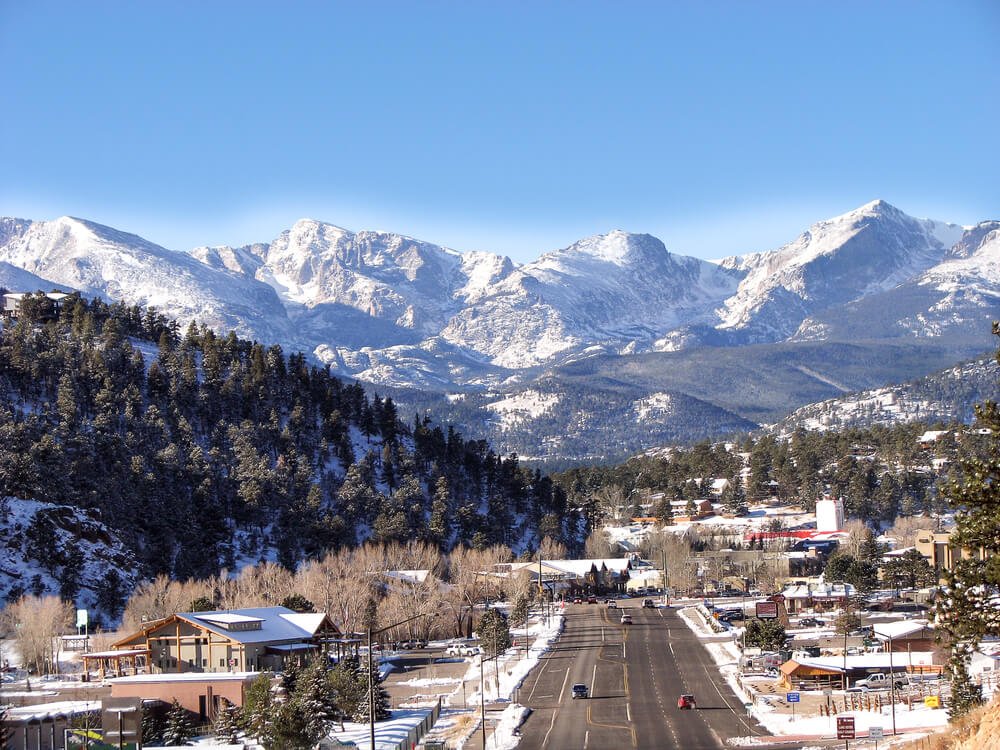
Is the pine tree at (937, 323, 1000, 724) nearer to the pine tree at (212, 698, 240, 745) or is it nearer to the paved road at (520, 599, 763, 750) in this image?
the paved road at (520, 599, 763, 750)

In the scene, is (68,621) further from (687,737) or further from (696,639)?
(687,737)

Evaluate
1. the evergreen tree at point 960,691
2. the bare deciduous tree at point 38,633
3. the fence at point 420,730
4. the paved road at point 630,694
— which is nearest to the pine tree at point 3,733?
the fence at point 420,730

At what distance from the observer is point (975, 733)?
5012 centimetres

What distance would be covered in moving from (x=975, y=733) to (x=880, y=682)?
189ft

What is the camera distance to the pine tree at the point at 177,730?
85750 millimetres

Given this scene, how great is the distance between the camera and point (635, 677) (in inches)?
4373

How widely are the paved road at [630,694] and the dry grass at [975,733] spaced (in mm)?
25783

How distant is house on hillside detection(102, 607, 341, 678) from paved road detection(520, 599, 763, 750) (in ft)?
65.5

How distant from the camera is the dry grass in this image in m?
47.8

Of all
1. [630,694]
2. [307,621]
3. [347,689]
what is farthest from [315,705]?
[307,621]

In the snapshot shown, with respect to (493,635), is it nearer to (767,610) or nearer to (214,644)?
(214,644)

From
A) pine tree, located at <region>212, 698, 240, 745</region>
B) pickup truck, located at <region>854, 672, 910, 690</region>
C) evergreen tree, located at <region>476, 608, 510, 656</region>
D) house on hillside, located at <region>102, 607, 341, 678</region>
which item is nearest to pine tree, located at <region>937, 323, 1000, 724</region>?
pine tree, located at <region>212, 698, 240, 745</region>

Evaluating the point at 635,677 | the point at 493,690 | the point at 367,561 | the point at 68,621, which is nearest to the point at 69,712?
the point at 493,690

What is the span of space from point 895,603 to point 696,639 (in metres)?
45.8
